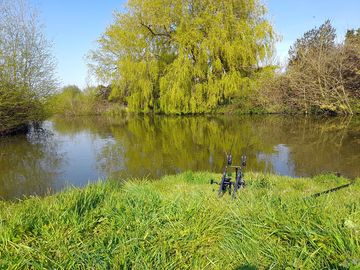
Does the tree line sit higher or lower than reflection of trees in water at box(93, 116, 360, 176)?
higher

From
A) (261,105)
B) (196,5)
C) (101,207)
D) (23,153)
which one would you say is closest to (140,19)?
(196,5)

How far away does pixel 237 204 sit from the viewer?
3.04 metres

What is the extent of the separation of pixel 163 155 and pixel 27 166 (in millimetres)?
4693

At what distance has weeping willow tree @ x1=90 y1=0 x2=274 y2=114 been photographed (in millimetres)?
21859

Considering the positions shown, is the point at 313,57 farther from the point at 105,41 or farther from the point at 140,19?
the point at 105,41

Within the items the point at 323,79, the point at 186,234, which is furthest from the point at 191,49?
the point at 186,234

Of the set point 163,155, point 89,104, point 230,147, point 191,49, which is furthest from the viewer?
point 89,104

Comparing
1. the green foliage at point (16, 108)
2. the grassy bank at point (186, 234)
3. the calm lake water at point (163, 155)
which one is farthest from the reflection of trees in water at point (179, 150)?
the green foliage at point (16, 108)

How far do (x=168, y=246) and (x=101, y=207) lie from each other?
1.18 meters

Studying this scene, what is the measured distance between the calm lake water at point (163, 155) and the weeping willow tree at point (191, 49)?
25.8 ft

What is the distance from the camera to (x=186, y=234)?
8.62 ft

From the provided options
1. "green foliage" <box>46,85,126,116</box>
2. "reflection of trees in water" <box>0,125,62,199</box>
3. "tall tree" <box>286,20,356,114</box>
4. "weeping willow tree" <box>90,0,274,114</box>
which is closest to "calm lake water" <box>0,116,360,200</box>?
"reflection of trees in water" <box>0,125,62,199</box>

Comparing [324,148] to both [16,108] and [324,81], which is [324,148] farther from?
[16,108]

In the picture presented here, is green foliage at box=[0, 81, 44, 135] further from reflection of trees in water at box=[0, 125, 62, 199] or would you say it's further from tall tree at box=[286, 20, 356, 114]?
tall tree at box=[286, 20, 356, 114]
